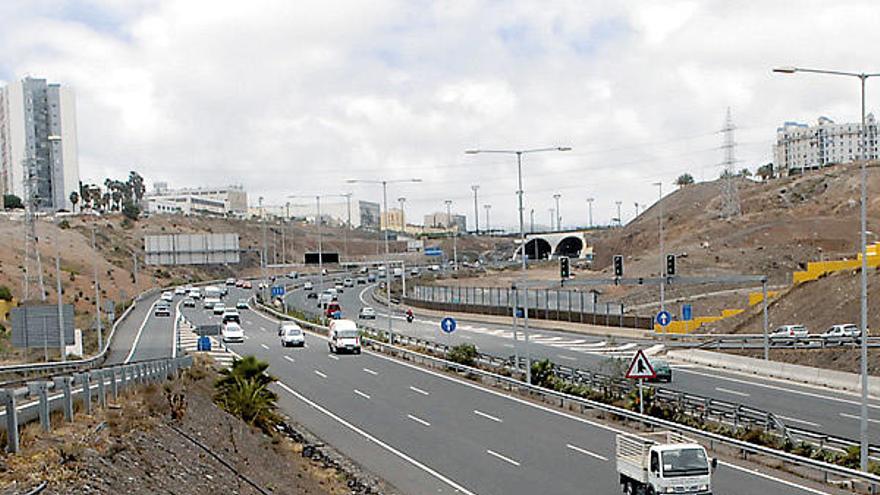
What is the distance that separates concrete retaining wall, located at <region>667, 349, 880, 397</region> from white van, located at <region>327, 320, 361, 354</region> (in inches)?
704

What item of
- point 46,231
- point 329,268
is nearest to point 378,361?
point 46,231

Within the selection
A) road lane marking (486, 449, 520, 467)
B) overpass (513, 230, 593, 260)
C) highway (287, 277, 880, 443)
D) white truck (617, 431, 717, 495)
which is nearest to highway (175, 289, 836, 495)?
road lane marking (486, 449, 520, 467)

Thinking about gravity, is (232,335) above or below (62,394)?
below

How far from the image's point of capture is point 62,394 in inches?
736

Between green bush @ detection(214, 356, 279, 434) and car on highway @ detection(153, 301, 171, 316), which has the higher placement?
green bush @ detection(214, 356, 279, 434)

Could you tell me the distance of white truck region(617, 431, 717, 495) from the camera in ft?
66.5

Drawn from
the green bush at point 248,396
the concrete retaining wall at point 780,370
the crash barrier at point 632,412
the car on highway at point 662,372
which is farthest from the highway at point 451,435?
the concrete retaining wall at point 780,370

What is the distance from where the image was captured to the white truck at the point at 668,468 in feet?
66.5

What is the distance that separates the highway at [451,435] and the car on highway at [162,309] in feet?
132

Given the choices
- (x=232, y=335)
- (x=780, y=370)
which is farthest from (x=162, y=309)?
(x=780, y=370)

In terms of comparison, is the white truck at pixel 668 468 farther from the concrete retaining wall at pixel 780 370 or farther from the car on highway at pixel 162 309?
the car on highway at pixel 162 309

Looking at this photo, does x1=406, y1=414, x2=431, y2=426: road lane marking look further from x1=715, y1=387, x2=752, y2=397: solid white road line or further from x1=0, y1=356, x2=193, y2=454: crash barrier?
x1=715, y1=387, x2=752, y2=397: solid white road line

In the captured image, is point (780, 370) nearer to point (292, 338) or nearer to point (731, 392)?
A: point (731, 392)

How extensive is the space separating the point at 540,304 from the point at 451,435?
186ft
